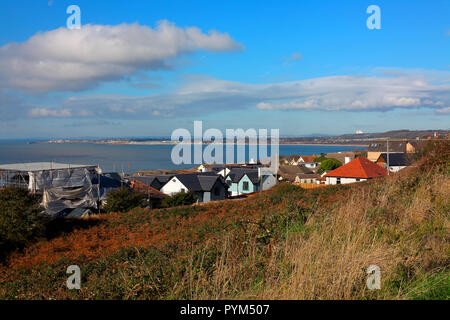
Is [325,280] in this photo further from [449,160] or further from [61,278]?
[449,160]

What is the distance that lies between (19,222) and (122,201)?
13.6 meters

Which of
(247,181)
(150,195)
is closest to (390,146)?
(247,181)

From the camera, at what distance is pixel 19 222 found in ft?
45.7

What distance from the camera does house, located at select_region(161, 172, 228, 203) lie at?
42975mm

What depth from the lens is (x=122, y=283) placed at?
14.8 ft

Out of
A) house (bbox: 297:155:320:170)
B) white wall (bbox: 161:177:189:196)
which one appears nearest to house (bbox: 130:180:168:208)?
white wall (bbox: 161:177:189:196)

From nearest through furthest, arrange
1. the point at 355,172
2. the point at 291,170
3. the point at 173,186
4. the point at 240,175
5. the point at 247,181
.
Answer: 1. the point at 355,172
2. the point at 173,186
3. the point at 247,181
4. the point at 240,175
5. the point at 291,170

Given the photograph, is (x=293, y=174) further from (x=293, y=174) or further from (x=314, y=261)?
(x=314, y=261)

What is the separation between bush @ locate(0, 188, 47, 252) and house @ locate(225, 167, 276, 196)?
3587 cm

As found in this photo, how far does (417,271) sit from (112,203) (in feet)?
86.0

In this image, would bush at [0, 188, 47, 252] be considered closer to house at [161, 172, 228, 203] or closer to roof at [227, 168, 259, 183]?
house at [161, 172, 228, 203]

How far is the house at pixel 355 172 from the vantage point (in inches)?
1446

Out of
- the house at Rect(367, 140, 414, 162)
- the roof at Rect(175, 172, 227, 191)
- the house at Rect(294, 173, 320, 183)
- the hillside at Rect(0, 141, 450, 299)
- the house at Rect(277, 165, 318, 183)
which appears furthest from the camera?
the house at Rect(367, 140, 414, 162)
